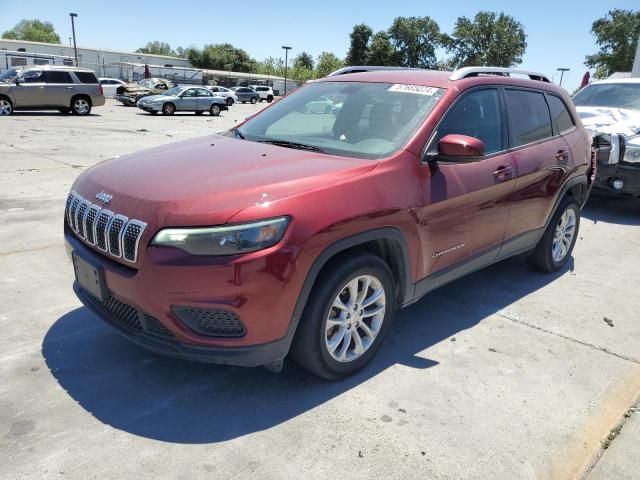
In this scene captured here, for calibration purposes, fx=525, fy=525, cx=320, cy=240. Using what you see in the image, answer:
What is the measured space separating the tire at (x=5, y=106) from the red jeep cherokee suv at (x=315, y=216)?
19269 mm

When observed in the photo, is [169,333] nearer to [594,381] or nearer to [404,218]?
[404,218]

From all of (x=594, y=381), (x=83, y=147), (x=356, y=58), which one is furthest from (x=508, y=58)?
(x=594, y=381)

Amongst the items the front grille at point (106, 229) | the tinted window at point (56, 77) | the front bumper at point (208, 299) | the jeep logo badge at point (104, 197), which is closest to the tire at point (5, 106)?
the tinted window at point (56, 77)

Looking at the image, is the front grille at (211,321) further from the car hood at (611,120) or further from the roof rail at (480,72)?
the car hood at (611,120)

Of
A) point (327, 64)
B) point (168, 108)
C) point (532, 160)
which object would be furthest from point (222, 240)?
point (327, 64)

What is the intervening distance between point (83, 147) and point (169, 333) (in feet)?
36.1

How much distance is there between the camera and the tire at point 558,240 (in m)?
4.82

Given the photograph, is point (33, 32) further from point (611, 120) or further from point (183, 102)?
point (611, 120)

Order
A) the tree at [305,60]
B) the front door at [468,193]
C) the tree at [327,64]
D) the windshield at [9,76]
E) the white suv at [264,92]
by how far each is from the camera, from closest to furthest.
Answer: the front door at [468,193] < the windshield at [9,76] < the white suv at [264,92] < the tree at [327,64] < the tree at [305,60]

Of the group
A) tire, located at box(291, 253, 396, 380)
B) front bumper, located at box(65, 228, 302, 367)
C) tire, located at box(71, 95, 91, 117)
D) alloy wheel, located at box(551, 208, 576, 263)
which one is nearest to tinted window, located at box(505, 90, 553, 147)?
alloy wheel, located at box(551, 208, 576, 263)

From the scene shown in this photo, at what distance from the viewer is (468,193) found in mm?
3508

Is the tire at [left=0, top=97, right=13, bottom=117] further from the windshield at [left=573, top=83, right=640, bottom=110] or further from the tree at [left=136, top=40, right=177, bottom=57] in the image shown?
the tree at [left=136, top=40, right=177, bottom=57]

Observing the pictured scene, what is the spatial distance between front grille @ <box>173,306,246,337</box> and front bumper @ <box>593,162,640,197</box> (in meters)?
6.65

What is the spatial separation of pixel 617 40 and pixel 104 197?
2628 inches
